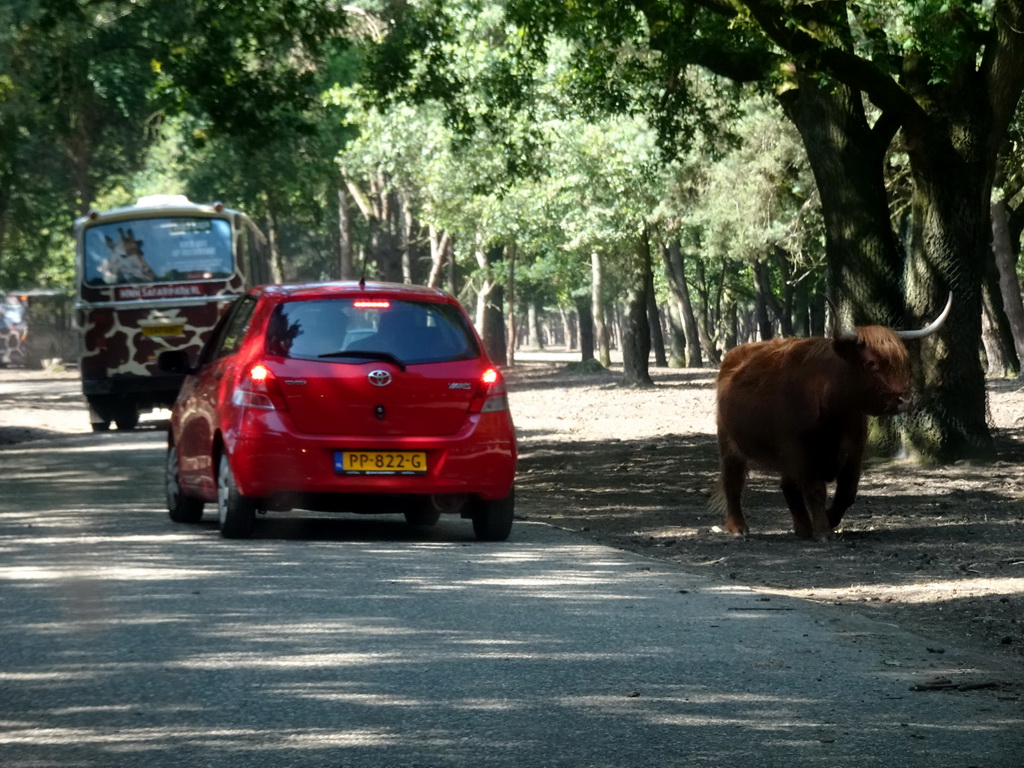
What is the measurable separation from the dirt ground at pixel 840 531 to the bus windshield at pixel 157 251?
9.50 ft

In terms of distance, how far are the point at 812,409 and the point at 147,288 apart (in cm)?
1590

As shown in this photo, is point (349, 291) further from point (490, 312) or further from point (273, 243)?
point (490, 312)

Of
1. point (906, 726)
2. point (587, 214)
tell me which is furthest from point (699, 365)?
point (906, 726)

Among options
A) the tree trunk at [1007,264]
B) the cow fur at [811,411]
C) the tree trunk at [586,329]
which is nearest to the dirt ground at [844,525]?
the cow fur at [811,411]

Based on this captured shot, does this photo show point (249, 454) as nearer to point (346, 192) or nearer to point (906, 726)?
point (906, 726)

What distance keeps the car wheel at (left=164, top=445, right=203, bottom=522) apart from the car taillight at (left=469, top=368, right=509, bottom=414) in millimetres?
2423

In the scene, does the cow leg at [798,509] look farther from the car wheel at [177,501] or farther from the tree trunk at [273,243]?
the tree trunk at [273,243]

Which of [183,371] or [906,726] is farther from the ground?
[183,371]

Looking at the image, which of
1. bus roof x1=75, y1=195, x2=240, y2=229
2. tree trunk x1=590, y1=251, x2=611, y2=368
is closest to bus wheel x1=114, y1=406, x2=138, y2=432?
bus roof x1=75, y1=195, x2=240, y2=229

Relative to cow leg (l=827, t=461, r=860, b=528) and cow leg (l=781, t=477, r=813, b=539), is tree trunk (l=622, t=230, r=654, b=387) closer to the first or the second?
cow leg (l=781, t=477, r=813, b=539)

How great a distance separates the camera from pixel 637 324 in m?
42.2

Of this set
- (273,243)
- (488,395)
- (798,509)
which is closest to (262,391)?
(488,395)

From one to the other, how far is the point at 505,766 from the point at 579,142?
3626 centimetres

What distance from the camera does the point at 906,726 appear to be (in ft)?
19.9
